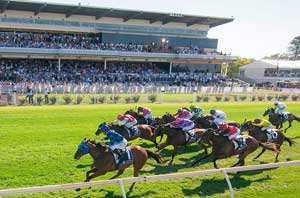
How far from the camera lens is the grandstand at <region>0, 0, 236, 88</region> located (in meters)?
34.8

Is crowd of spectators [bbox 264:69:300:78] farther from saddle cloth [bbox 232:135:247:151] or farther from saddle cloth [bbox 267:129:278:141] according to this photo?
saddle cloth [bbox 232:135:247:151]

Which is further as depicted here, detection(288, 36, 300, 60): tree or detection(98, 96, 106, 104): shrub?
detection(288, 36, 300, 60): tree

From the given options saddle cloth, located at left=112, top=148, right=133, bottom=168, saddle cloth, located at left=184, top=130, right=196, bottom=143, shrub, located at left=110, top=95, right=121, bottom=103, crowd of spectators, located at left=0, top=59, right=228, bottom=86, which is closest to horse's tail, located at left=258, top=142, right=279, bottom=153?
saddle cloth, located at left=184, top=130, right=196, bottom=143

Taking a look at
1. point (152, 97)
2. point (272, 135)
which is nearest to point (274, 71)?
point (152, 97)

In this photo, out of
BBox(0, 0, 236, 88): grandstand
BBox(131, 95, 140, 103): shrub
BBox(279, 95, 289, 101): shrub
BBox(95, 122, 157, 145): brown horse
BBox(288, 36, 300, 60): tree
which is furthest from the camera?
BBox(288, 36, 300, 60): tree

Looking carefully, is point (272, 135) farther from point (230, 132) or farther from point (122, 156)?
point (122, 156)

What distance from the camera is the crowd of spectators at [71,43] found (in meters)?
35.3

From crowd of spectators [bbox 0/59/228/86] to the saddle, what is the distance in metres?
24.0

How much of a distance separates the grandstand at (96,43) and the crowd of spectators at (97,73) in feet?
0.30

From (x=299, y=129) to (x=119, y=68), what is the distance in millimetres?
28325

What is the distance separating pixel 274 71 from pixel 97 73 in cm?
3243

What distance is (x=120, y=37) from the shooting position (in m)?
42.2

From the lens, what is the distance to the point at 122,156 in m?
6.40

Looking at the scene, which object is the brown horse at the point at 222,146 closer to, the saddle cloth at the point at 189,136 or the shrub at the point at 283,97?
the saddle cloth at the point at 189,136
